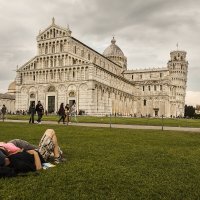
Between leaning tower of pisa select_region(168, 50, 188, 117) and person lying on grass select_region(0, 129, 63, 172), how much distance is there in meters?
110

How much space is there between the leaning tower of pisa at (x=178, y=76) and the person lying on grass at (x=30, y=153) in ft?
362

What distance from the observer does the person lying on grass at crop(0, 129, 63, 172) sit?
266 inches

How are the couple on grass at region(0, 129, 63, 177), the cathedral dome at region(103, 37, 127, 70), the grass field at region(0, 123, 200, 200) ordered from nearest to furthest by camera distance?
the grass field at region(0, 123, 200, 200)
the couple on grass at region(0, 129, 63, 177)
the cathedral dome at region(103, 37, 127, 70)

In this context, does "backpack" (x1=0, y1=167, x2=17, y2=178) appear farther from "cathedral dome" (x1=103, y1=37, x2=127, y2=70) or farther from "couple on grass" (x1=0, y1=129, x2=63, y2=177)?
"cathedral dome" (x1=103, y1=37, x2=127, y2=70)

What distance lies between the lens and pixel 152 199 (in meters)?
5.55

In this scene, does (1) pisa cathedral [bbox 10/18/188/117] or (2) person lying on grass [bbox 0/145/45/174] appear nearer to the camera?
(2) person lying on grass [bbox 0/145/45/174]

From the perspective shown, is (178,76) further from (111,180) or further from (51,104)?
(111,180)

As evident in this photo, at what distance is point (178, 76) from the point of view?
118m

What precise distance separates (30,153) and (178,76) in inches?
4545

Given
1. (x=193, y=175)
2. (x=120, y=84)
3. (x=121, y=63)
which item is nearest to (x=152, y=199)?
(x=193, y=175)

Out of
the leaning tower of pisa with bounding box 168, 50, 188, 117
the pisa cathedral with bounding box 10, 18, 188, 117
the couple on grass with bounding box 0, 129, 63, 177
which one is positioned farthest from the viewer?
the leaning tower of pisa with bounding box 168, 50, 188, 117

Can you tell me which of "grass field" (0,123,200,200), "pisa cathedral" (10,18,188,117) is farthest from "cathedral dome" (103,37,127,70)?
"grass field" (0,123,200,200)

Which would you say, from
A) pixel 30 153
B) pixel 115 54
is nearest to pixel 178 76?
pixel 115 54

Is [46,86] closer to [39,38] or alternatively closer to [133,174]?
[39,38]
